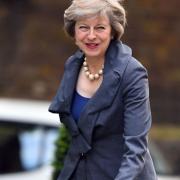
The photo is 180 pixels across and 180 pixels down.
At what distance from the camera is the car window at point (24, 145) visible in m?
8.41

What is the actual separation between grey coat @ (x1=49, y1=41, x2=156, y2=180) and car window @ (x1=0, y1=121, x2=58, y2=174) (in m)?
3.72

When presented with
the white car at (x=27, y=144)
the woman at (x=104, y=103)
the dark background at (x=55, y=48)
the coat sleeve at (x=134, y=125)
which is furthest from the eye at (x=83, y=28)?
the dark background at (x=55, y=48)

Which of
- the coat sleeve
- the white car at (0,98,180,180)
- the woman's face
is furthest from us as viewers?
the white car at (0,98,180,180)

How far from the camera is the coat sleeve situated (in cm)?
444

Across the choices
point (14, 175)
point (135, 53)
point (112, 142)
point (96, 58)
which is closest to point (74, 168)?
point (112, 142)

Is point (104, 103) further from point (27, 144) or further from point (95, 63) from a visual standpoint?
point (27, 144)

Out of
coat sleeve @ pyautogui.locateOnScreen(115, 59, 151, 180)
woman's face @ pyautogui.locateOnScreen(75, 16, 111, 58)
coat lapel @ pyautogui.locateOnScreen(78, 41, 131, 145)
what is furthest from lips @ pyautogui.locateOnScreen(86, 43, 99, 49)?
coat sleeve @ pyautogui.locateOnScreen(115, 59, 151, 180)

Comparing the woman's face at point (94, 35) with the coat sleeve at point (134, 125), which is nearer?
the coat sleeve at point (134, 125)

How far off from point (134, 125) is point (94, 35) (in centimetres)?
46

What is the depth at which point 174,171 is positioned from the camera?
8.52 meters

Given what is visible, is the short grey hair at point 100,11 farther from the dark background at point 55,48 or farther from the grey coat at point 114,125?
the dark background at point 55,48

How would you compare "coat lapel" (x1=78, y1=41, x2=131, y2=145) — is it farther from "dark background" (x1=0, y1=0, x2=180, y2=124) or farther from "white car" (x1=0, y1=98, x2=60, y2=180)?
"dark background" (x1=0, y1=0, x2=180, y2=124)

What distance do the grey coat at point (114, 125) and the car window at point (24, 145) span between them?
372cm

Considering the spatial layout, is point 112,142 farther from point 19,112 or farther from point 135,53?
point 135,53
